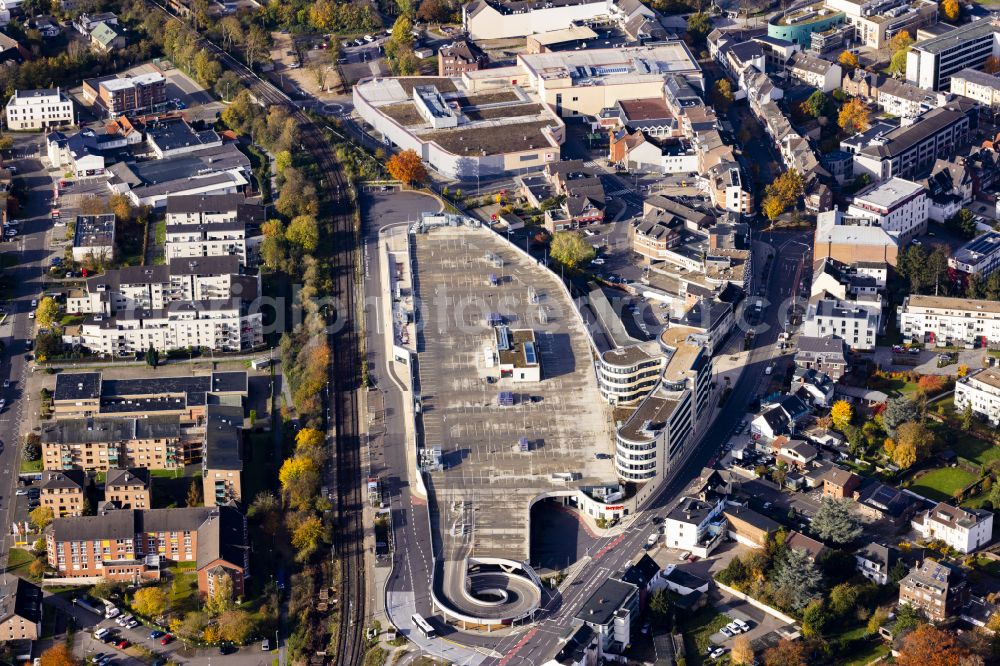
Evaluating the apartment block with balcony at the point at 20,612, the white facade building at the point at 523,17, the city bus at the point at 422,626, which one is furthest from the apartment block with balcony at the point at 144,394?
the white facade building at the point at 523,17

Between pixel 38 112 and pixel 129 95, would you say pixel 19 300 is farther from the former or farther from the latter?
pixel 129 95

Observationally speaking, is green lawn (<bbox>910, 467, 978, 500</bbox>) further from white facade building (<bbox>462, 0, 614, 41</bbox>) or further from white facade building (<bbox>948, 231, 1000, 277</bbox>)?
white facade building (<bbox>462, 0, 614, 41</bbox>)

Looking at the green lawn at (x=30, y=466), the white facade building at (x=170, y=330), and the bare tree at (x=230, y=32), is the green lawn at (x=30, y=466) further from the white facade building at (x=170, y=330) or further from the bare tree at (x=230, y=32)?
the bare tree at (x=230, y=32)

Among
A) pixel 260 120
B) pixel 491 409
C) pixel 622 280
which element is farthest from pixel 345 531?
pixel 260 120

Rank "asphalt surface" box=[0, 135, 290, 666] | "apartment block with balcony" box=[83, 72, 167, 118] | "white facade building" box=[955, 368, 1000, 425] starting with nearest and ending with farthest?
1. "asphalt surface" box=[0, 135, 290, 666]
2. "white facade building" box=[955, 368, 1000, 425]
3. "apartment block with balcony" box=[83, 72, 167, 118]

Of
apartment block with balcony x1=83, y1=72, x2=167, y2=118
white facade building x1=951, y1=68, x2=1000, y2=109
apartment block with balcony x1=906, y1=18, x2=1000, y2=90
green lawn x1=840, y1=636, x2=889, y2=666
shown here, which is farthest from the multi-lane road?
white facade building x1=951, y1=68, x2=1000, y2=109

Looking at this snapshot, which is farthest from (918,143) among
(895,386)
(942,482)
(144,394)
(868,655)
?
(144,394)
